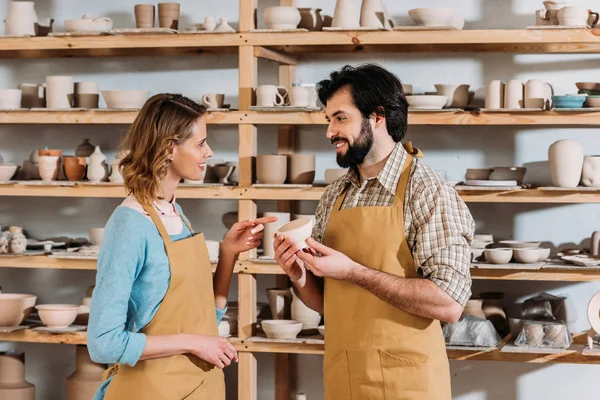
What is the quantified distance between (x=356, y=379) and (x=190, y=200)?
2.16 metres

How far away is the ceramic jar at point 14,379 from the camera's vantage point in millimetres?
4129

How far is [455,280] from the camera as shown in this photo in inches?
90.0

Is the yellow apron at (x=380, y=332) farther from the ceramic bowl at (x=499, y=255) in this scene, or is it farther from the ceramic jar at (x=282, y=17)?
the ceramic jar at (x=282, y=17)

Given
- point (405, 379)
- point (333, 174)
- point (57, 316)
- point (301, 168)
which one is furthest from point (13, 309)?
point (405, 379)

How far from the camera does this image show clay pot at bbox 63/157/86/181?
4074 millimetres

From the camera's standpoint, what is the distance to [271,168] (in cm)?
380

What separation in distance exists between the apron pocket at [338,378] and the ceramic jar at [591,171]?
5.61 feet

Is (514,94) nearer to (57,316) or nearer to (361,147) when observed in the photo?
(361,147)

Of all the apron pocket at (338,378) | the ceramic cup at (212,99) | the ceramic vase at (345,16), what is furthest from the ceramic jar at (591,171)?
the apron pocket at (338,378)

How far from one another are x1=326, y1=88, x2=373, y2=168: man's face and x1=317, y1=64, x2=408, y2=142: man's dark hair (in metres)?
0.02

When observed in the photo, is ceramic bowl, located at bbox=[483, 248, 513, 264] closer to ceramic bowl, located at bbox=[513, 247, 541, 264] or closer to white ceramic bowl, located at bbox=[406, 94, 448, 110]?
ceramic bowl, located at bbox=[513, 247, 541, 264]

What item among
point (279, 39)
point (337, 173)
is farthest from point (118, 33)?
point (337, 173)

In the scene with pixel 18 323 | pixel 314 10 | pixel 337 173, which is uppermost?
pixel 314 10

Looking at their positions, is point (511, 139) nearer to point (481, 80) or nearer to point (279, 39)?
point (481, 80)
